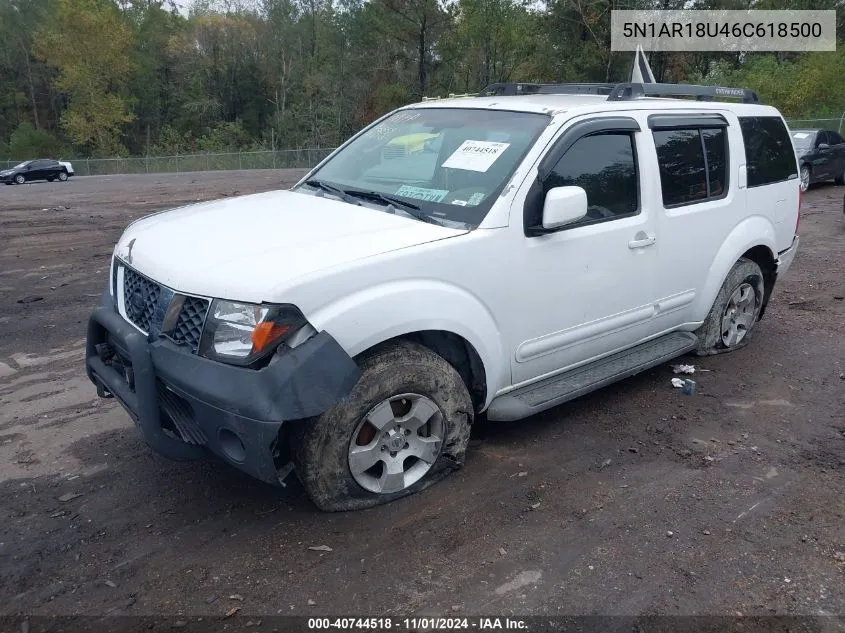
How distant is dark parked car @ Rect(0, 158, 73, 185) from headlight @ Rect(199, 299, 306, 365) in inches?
1454

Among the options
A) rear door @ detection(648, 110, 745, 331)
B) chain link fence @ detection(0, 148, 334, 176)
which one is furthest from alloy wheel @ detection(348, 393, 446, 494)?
chain link fence @ detection(0, 148, 334, 176)

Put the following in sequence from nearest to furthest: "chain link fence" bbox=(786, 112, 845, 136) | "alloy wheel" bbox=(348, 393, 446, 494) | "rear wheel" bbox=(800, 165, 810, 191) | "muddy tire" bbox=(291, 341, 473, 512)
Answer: "muddy tire" bbox=(291, 341, 473, 512) → "alloy wheel" bbox=(348, 393, 446, 494) → "rear wheel" bbox=(800, 165, 810, 191) → "chain link fence" bbox=(786, 112, 845, 136)

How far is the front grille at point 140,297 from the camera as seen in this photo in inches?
135

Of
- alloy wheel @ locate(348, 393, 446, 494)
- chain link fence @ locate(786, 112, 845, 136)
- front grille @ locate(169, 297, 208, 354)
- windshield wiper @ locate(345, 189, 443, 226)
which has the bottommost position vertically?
alloy wheel @ locate(348, 393, 446, 494)

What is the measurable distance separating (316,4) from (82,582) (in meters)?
72.4

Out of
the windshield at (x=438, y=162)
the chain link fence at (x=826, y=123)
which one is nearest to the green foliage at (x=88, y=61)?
the chain link fence at (x=826, y=123)

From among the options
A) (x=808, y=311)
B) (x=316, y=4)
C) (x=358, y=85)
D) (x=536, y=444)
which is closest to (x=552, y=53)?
(x=358, y=85)

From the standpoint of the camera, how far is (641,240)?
444cm

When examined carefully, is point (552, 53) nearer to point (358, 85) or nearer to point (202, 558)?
point (358, 85)

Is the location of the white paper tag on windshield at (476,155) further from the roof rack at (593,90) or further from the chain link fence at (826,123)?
the chain link fence at (826,123)

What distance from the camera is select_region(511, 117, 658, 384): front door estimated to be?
391 cm

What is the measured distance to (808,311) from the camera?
287 inches

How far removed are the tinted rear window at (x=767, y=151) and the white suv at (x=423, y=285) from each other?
122 millimetres

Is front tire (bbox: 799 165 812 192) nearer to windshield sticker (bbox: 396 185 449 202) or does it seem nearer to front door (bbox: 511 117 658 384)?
front door (bbox: 511 117 658 384)
